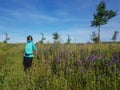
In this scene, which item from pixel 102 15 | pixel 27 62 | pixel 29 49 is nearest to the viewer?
pixel 27 62

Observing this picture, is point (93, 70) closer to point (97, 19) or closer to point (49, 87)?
point (49, 87)

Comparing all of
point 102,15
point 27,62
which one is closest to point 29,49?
point 27,62

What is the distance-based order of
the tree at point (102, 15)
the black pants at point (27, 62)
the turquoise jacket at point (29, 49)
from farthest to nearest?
the tree at point (102, 15) < the turquoise jacket at point (29, 49) < the black pants at point (27, 62)

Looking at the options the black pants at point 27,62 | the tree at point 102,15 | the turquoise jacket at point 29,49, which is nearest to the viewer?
the black pants at point 27,62

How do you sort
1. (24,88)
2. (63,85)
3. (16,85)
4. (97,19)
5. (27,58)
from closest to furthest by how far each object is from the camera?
(63,85)
(24,88)
(16,85)
(27,58)
(97,19)

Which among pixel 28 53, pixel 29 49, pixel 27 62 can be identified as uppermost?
pixel 29 49

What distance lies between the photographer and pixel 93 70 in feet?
21.9

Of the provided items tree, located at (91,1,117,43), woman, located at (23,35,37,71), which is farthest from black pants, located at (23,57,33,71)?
tree, located at (91,1,117,43)

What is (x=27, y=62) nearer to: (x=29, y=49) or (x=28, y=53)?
(x=28, y=53)

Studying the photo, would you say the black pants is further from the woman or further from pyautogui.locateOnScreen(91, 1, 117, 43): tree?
pyautogui.locateOnScreen(91, 1, 117, 43): tree

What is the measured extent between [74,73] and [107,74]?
109 cm

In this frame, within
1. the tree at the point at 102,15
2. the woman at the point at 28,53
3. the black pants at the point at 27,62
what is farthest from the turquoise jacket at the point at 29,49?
the tree at the point at 102,15

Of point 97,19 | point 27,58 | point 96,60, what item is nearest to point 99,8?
point 97,19

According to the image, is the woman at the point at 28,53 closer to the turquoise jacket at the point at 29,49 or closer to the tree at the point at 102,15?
the turquoise jacket at the point at 29,49
